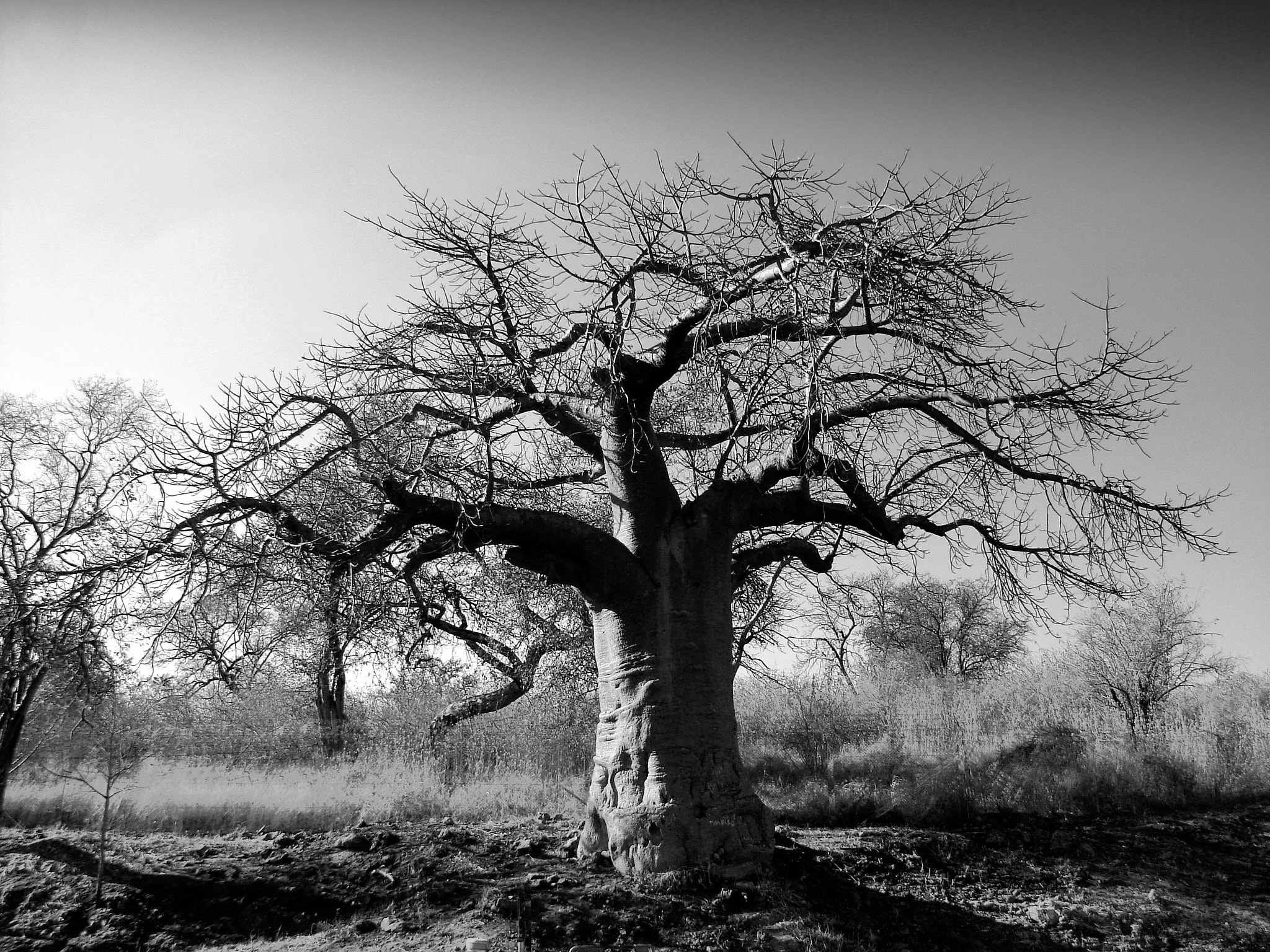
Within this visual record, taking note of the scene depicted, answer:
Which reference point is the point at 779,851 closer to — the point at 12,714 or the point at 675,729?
the point at 675,729

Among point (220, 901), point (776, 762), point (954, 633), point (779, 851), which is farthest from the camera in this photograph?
point (954, 633)

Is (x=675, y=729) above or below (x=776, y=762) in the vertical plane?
above

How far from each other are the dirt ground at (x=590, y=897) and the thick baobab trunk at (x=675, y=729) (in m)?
0.23

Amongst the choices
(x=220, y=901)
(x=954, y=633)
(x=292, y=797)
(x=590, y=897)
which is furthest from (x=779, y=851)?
(x=954, y=633)

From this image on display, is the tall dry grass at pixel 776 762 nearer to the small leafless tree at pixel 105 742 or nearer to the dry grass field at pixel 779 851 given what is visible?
the dry grass field at pixel 779 851

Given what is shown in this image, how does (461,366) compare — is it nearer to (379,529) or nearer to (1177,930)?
(379,529)

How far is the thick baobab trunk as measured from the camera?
451cm

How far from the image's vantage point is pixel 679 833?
4469 mm

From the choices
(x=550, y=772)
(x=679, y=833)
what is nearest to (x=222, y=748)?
(x=550, y=772)

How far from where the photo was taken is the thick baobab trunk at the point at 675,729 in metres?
4.51

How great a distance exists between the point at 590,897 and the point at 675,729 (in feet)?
3.51

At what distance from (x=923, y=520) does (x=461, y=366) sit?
3888 mm

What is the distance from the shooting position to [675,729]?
4.71 meters

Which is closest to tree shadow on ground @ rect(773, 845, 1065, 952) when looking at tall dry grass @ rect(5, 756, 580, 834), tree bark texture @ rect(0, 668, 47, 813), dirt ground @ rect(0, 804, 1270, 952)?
dirt ground @ rect(0, 804, 1270, 952)
